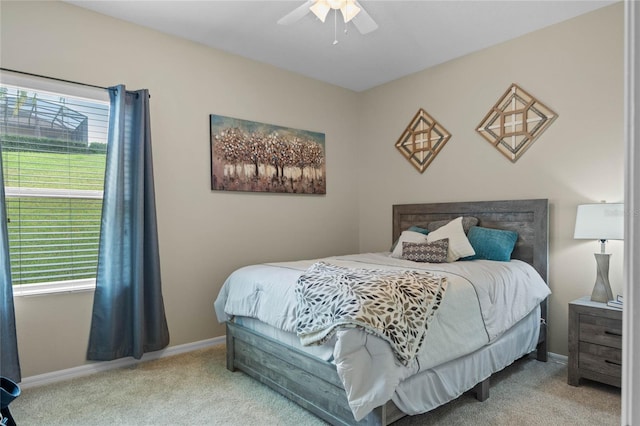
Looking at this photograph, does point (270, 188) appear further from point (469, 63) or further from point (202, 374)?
point (469, 63)

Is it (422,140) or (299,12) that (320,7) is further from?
(422,140)

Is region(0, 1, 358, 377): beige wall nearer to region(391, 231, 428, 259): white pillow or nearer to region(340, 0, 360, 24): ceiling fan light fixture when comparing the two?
region(391, 231, 428, 259): white pillow

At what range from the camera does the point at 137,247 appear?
2.94 metres

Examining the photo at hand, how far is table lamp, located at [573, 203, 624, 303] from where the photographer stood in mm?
→ 2533

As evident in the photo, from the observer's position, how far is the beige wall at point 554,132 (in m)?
2.88

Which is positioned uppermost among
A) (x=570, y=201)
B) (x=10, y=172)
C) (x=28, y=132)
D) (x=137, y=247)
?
(x=28, y=132)

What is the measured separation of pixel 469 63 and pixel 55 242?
3.85 metres

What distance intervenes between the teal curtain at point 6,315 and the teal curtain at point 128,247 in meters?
0.49

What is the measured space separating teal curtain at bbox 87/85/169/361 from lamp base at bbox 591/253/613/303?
326cm

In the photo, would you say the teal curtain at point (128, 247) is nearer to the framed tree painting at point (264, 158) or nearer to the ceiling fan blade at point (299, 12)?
the framed tree painting at point (264, 158)

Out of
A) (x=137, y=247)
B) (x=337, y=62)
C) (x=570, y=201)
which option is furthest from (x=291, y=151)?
(x=570, y=201)

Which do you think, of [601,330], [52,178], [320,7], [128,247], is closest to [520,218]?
[601,330]

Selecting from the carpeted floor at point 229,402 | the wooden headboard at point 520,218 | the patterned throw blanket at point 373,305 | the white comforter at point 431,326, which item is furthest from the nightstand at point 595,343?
the patterned throw blanket at point 373,305

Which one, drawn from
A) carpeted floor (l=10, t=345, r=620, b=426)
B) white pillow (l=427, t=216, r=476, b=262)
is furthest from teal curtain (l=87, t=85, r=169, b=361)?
white pillow (l=427, t=216, r=476, b=262)
